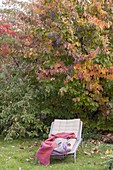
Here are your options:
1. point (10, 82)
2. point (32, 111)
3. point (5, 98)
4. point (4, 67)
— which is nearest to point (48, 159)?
point (32, 111)

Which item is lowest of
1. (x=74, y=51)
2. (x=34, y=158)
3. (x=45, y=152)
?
(x=34, y=158)

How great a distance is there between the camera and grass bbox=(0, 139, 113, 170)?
4.94 meters

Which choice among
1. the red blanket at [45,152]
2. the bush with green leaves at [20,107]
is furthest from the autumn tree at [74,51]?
the red blanket at [45,152]

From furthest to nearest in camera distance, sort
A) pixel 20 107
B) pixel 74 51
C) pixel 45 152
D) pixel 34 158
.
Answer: pixel 20 107 → pixel 74 51 → pixel 34 158 → pixel 45 152

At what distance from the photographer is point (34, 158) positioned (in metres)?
5.51

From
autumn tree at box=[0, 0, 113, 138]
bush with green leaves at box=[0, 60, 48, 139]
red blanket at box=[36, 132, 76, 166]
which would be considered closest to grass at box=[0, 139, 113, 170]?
red blanket at box=[36, 132, 76, 166]

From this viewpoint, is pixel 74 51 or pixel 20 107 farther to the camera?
pixel 20 107

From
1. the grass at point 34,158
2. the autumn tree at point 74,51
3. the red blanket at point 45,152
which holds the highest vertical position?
the autumn tree at point 74,51

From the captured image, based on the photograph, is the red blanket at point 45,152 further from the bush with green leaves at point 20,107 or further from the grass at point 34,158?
the bush with green leaves at point 20,107


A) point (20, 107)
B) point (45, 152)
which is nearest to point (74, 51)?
point (20, 107)

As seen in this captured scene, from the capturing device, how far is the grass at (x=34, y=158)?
16.2 ft

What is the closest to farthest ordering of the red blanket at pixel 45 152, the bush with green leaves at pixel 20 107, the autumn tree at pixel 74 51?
the red blanket at pixel 45 152 → the autumn tree at pixel 74 51 → the bush with green leaves at pixel 20 107

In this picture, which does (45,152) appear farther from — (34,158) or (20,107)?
(20,107)

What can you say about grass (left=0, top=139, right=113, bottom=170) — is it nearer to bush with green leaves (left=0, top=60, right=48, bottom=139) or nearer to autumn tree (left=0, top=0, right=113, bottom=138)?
bush with green leaves (left=0, top=60, right=48, bottom=139)
